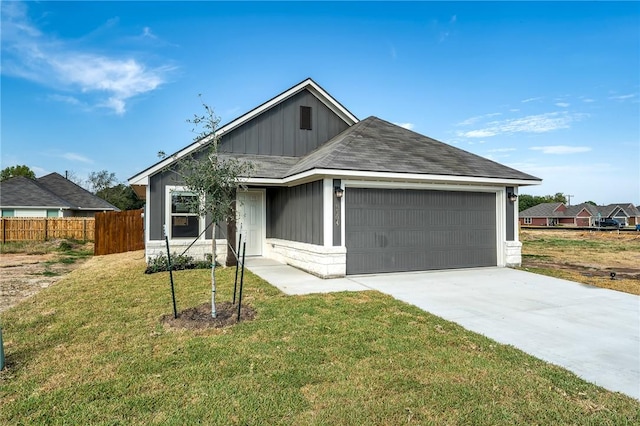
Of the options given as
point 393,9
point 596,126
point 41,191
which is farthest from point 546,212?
point 41,191

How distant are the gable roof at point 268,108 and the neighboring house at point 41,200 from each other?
1835cm

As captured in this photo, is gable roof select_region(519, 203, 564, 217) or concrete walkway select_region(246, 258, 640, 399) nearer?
concrete walkway select_region(246, 258, 640, 399)

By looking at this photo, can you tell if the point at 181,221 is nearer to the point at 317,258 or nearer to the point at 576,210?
the point at 317,258

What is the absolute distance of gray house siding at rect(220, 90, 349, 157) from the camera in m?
12.8

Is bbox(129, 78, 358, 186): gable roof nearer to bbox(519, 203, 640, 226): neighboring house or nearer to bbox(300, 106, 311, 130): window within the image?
bbox(300, 106, 311, 130): window

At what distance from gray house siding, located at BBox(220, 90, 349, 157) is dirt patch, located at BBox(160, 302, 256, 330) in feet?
24.7

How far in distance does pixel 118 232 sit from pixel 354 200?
44.3 ft

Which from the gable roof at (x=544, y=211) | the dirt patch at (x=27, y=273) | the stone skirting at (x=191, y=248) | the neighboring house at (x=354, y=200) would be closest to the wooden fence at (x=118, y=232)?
the dirt patch at (x=27, y=273)

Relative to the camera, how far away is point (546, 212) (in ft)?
224

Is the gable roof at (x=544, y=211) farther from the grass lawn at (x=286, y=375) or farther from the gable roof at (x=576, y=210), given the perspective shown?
the grass lawn at (x=286, y=375)

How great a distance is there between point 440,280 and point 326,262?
9.61ft

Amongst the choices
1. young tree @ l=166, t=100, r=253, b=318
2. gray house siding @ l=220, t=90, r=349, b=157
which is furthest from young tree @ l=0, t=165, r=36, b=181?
young tree @ l=166, t=100, r=253, b=318

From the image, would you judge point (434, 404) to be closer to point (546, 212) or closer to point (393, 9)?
point (393, 9)

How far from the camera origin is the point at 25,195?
24719 mm
